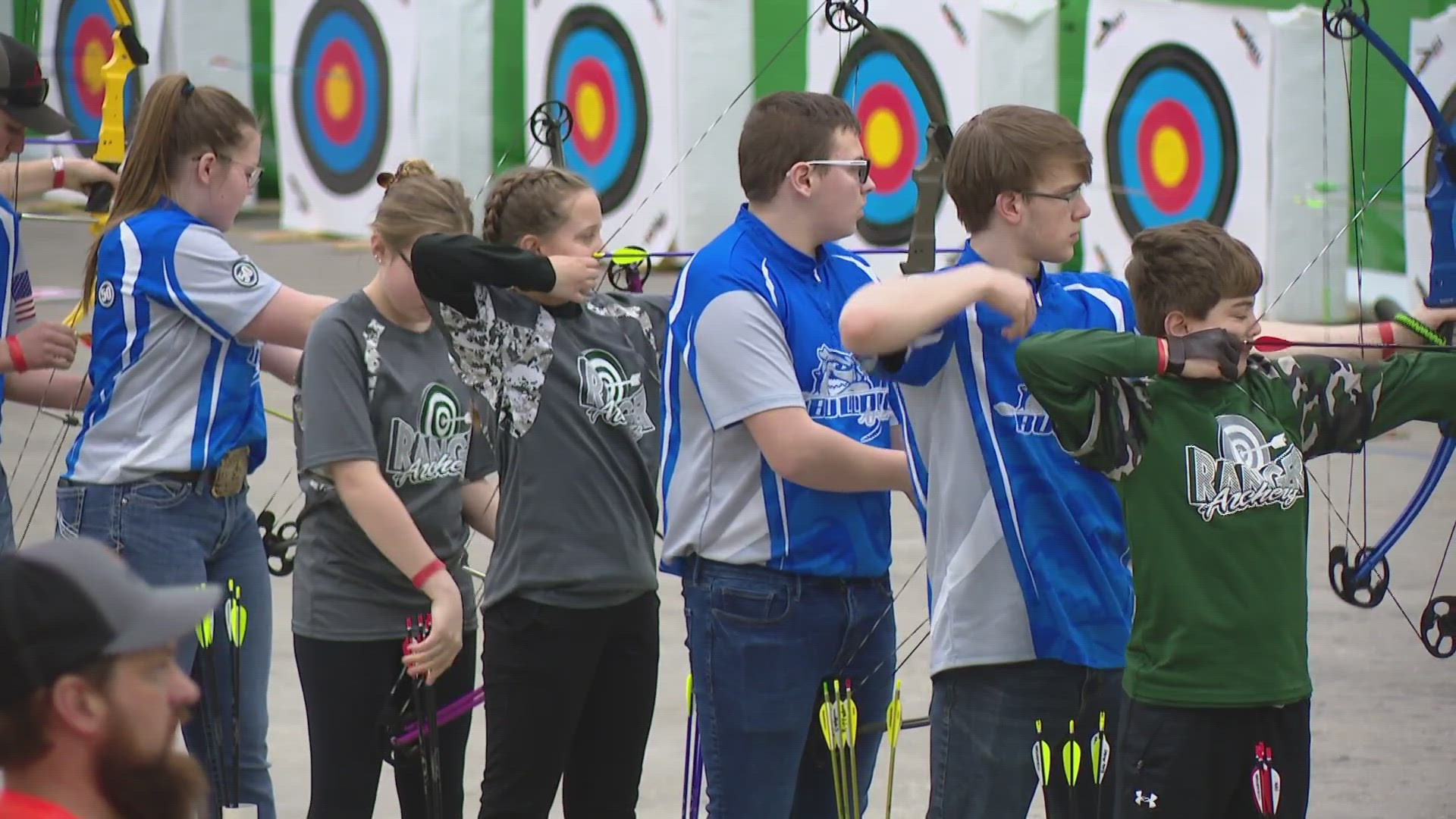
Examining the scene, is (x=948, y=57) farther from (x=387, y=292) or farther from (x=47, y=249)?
(x=387, y=292)

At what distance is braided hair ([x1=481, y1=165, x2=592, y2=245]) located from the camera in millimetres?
2340

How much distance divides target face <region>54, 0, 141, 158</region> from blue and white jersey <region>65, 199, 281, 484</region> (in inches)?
360

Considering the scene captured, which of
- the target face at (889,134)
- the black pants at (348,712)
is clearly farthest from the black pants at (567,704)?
the target face at (889,134)

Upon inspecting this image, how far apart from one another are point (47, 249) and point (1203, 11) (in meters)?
6.36

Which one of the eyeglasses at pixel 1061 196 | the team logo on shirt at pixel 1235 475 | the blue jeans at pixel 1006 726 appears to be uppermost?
the eyeglasses at pixel 1061 196

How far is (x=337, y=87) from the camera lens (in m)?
10.6

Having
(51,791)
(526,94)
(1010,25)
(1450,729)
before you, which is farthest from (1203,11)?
(51,791)

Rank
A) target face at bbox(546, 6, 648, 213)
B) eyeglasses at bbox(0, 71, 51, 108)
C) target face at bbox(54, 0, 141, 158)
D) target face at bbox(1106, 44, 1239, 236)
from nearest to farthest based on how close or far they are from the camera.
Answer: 1. eyeglasses at bbox(0, 71, 51, 108)
2. target face at bbox(1106, 44, 1239, 236)
3. target face at bbox(546, 6, 648, 213)
4. target face at bbox(54, 0, 141, 158)

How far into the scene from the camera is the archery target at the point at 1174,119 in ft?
26.1

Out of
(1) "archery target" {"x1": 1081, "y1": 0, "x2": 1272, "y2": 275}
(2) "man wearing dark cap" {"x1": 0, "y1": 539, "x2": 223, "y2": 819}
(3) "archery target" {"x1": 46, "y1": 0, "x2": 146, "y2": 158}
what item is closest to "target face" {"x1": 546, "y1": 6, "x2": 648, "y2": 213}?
(1) "archery target" {"x1": 1081, "y1": 0, "x2": 1272, "y2": 275}

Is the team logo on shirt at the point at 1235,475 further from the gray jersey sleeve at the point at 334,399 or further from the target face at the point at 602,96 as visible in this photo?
the target face at the point at 602,96

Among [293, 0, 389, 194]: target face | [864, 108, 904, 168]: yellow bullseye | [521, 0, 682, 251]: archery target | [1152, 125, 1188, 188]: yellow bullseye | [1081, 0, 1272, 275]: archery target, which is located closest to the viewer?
[1081, 0, 1272, 275]: archery target

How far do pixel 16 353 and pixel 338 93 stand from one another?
8289mm

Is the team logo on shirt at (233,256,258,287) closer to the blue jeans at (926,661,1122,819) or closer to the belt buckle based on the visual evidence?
the belt buckle
